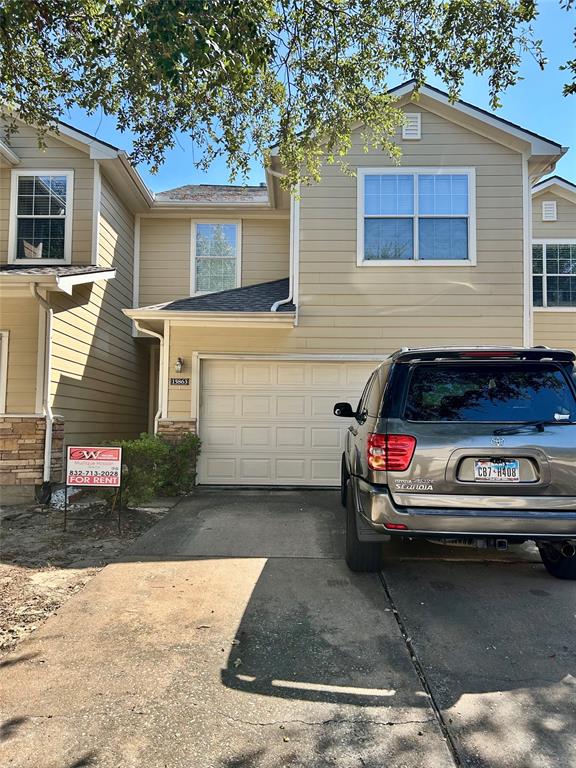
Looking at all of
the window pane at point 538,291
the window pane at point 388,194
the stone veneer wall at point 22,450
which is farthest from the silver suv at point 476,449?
the window pane at point 538,291

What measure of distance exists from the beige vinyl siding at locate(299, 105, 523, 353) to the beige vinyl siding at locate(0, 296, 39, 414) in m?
4.43

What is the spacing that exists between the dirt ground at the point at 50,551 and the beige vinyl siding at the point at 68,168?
472cm

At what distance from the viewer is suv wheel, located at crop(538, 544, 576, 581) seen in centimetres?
435

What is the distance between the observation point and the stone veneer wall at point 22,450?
298 inches

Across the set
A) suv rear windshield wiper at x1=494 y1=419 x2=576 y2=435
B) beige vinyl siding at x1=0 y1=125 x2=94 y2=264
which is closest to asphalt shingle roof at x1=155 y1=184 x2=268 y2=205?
beige vinyl siding at x1=0 y1=125 x2=94 y2=264

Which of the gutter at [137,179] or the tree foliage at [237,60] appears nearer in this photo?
the tree foliage at [237,60]

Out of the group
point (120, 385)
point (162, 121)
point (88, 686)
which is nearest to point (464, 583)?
point (88, 686)

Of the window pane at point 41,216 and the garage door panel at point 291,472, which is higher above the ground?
the window pane at point 41,216

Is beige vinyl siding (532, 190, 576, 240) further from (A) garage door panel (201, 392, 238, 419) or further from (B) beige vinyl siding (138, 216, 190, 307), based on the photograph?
(A) garage door panel (201, 392, 238, 419)

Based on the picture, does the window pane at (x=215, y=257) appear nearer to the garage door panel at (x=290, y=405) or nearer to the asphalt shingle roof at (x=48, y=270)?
the asphalt shingle roof at (x=48, y=270)

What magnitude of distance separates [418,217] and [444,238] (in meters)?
0.59

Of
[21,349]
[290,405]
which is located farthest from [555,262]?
[21,349]

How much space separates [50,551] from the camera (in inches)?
208

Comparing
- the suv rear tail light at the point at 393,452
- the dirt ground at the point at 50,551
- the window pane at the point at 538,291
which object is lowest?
the dirt ground at the point at 50,551
